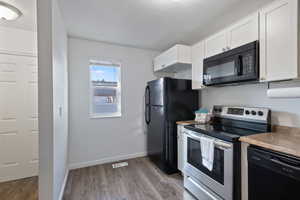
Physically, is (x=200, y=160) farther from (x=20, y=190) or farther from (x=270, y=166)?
(x=20, y=190)

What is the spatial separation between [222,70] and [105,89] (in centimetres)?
224

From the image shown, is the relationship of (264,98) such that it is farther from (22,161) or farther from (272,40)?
(22,161)

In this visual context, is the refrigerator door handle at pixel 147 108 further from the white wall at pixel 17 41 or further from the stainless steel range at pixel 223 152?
the white wall at pixel 17 41

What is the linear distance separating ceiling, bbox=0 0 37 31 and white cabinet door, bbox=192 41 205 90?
2.32 meters

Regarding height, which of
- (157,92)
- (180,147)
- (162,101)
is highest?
(157,92)

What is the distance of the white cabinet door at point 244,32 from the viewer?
1.59 metres

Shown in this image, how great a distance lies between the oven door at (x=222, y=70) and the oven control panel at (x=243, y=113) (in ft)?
1.50

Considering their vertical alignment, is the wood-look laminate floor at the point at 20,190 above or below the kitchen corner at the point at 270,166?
below

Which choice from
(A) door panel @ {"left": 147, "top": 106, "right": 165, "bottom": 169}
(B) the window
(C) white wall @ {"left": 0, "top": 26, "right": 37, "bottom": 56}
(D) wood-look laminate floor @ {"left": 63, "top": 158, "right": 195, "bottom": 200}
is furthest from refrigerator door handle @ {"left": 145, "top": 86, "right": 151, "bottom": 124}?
(C) white wall @ {"left": 0, "top": 26, "right": 37, "bottom": 56}

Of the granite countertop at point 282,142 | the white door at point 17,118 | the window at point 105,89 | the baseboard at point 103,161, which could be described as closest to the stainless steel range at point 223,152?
the granite countertop at point 282,142

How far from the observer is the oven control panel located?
5.60 feet

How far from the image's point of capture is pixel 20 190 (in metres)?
2.08

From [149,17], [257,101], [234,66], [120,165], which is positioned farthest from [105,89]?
[257,101]

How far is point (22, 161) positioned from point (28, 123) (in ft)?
2.06
